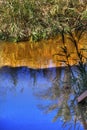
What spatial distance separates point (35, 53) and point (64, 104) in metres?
3.68

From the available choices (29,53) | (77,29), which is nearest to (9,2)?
(77,29)

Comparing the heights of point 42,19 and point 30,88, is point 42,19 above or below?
above

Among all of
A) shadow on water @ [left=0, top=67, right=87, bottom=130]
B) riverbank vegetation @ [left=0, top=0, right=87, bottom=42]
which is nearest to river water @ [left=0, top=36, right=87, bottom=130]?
shadow on water @ [left=0, top=67, right=87, bottom=130]

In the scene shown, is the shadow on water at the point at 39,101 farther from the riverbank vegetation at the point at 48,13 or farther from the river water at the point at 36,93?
the riverbank vegetation at the point at 48,13

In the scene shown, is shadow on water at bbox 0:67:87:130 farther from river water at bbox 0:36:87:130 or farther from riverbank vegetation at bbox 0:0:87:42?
riverbank vegetation at bbox 0:0:87:42

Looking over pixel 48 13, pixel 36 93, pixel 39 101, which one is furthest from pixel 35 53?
pixel 48 13

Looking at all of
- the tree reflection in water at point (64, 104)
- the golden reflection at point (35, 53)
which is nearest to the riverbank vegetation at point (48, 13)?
the tree reflection in water at point (64, 104)

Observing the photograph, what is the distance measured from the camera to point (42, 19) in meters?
5.00

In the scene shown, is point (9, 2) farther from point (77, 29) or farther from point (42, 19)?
point (77, 29)

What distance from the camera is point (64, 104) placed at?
5227 millimetres

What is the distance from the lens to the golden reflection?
25.9 feet

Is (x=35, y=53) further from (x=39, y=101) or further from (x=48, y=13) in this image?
(x=48, y=13)

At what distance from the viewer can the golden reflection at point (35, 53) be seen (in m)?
7.90

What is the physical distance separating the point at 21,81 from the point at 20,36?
3468 millimetres
